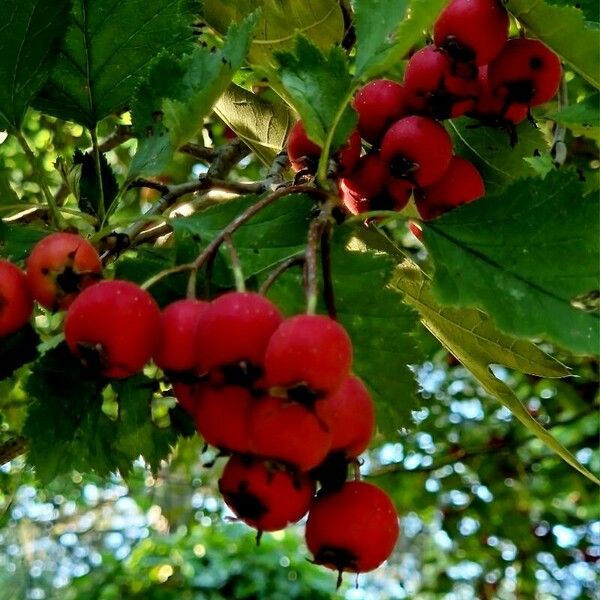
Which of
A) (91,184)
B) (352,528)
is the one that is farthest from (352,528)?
(91,184)

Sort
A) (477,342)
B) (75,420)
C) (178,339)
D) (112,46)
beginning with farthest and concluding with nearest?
(477,342) → (112,46) → (75,420) → (178,339)

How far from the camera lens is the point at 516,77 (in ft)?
3.69

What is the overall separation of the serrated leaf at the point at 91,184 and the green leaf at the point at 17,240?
0.16 m

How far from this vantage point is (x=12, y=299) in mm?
889

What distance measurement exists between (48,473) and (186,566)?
3708mm

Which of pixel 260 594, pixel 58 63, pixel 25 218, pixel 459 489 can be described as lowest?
pixel 260 594

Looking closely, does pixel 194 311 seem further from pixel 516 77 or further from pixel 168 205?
pixel 516 77

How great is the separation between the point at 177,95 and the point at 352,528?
1.97 feet

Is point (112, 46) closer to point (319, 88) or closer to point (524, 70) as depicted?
point (319, 88)

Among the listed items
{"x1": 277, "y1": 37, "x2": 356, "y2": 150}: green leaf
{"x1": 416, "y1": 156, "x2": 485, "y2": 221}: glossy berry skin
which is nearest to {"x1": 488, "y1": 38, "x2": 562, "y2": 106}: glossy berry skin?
{"x1": 416, "y1": 156, "x2": 485, "y2": 221}: glossy berry skin

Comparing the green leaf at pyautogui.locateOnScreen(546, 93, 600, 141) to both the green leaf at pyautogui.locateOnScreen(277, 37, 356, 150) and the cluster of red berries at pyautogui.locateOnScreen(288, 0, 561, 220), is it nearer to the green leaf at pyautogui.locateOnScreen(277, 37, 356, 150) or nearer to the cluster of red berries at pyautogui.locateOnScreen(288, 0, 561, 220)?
the cluster of red berries at pyautogui.locateOnScreen(288, 0, 561, 220)

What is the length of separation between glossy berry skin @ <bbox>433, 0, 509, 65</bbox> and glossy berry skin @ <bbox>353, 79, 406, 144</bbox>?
9 centimetres

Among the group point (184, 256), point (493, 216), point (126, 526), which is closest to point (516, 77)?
point (493, 216)

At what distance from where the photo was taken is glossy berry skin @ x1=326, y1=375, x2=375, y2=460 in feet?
2.44
